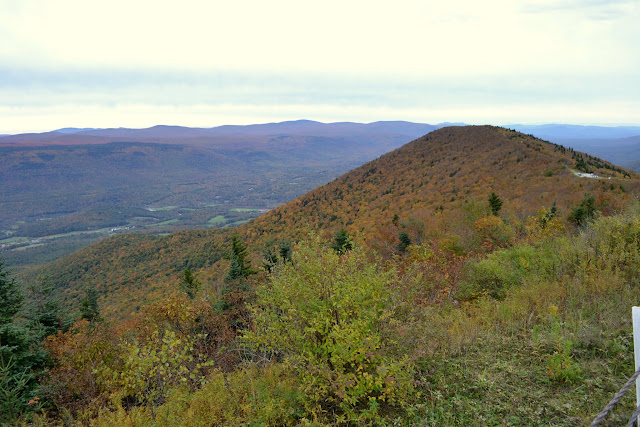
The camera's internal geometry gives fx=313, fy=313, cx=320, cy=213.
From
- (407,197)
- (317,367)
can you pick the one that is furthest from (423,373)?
(407,197)

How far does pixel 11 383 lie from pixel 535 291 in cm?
1299

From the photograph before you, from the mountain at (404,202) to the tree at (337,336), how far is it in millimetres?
12527

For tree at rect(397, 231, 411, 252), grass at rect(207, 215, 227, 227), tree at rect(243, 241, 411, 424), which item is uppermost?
tree at rect(243, 241, 411, 424)

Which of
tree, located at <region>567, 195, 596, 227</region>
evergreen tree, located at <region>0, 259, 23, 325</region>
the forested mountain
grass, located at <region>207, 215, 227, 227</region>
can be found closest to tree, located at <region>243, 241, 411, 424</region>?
the forested mountain

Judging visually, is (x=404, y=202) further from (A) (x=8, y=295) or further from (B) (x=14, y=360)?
(B) (x=14, y=360)

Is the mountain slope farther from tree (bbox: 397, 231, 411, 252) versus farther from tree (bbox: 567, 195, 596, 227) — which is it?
tree (bbox: 397, 231, 411, 252)

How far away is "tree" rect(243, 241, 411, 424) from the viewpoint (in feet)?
12.2

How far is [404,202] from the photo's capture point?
3959 cm

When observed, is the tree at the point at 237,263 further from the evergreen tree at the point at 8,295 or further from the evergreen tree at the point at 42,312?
the evergreen tree at the point at 8,295

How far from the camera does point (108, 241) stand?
260 ft

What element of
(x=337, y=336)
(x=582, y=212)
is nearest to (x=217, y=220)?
(x=582, y=212)

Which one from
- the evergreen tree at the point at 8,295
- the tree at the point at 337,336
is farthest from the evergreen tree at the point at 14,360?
the tree at the point at 337,336

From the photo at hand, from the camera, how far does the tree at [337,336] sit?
3.71 metres

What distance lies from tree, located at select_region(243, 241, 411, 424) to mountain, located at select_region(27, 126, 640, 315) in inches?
493
